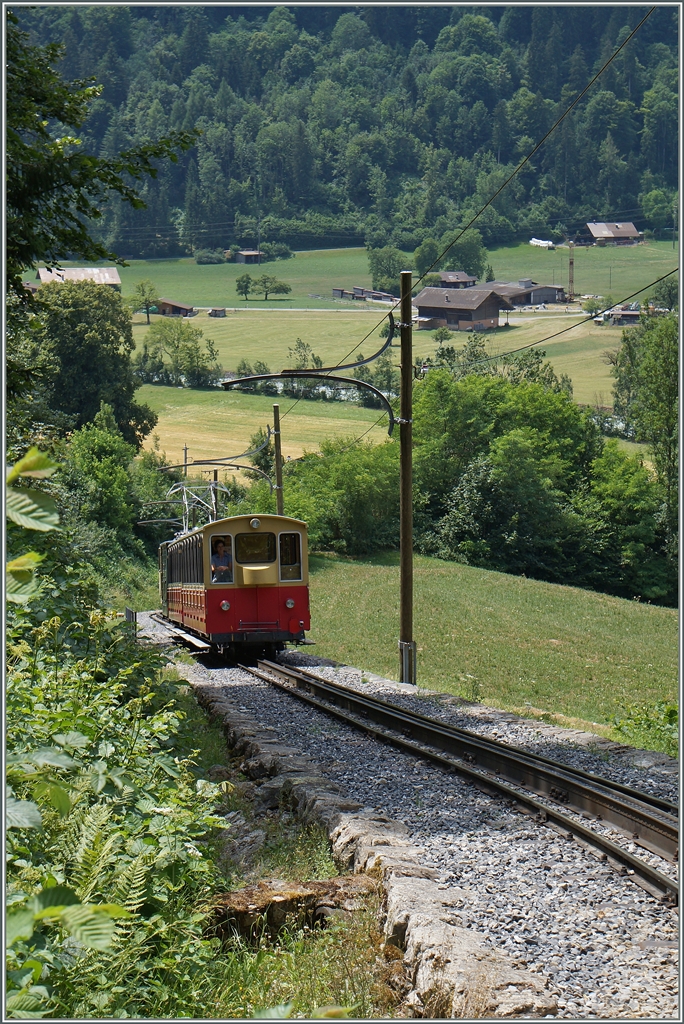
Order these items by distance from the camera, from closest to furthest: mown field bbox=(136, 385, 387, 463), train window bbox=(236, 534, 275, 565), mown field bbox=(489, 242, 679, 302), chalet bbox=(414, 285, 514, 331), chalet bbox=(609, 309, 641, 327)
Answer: train window bbox=(236, 534, 275, 565) → mown field bbox=(136, 385, 387, 463) → chalet bbox=(609, 309, 641, 327) → chalet bbox=(414, 285, 514, 331) → mown field bbox=(489, 242, 679, 302)

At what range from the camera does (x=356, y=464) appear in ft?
156

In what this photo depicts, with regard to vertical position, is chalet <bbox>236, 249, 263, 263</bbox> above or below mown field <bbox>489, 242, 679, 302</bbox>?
above

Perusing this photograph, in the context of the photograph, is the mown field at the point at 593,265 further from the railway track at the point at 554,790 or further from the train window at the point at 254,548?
the railway track at the point at 554,790

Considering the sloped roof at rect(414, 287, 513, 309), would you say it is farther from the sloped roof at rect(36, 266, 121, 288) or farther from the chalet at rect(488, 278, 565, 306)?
the sloped roof at rect(36, 266, 121, 288)

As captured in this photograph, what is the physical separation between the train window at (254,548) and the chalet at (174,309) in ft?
356

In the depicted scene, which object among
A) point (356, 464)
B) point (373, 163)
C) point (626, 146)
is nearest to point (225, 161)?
point (373, 163)

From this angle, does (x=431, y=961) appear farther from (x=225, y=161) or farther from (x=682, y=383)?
(x=225, y=161)

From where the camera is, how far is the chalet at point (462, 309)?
120188 mm

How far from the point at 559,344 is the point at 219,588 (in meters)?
106

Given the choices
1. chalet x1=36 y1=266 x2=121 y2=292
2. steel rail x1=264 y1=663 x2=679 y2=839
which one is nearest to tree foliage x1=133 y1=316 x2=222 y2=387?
chalet x1=36 y1=266 x2=121 y2=292

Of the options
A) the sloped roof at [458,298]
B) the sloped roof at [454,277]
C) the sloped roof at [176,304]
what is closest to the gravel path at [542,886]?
the sloped roof at [458,298]

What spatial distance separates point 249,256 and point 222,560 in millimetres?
138449

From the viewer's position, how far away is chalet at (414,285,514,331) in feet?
394

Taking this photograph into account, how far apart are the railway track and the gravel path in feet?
0.46
